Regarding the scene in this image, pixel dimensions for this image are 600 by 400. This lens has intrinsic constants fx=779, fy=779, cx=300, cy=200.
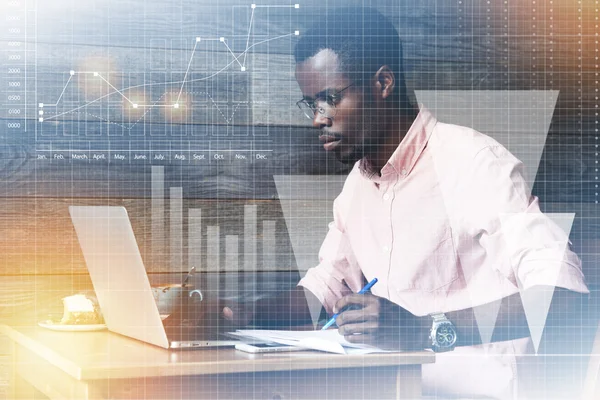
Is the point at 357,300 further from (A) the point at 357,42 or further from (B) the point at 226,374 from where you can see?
(A) the point at 357,42

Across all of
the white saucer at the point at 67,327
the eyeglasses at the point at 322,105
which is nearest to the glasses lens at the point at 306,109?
the eyeglasses at the point at 322,105

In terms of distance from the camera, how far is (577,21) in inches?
51.6

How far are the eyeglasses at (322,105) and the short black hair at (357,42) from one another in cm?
4

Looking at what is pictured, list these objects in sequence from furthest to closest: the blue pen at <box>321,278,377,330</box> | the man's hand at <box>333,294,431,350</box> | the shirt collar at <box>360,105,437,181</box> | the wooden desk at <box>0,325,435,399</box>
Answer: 1. the shirt collar at <box>360,105,437,181</box>
2. the blue pen at <box>321,278,377,330</box>
3. the man's hand at <box>333,294,431,350</box>
4. the wooden desk at <box>0,325,435,399</box>

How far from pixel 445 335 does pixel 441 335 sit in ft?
0.04

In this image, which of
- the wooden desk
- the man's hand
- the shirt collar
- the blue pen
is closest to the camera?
the wooden desk

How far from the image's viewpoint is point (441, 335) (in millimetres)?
1163

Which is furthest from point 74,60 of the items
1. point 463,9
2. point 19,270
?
point 463,9

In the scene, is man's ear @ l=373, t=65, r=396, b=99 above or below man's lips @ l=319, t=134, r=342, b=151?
above

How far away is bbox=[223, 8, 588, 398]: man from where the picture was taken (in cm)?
126

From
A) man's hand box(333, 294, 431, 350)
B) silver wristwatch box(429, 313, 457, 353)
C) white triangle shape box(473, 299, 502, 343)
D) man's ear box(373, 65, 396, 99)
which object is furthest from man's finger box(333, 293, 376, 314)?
man's ear box(373, 65, 396, 99)

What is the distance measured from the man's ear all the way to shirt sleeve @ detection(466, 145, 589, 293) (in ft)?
0.60
